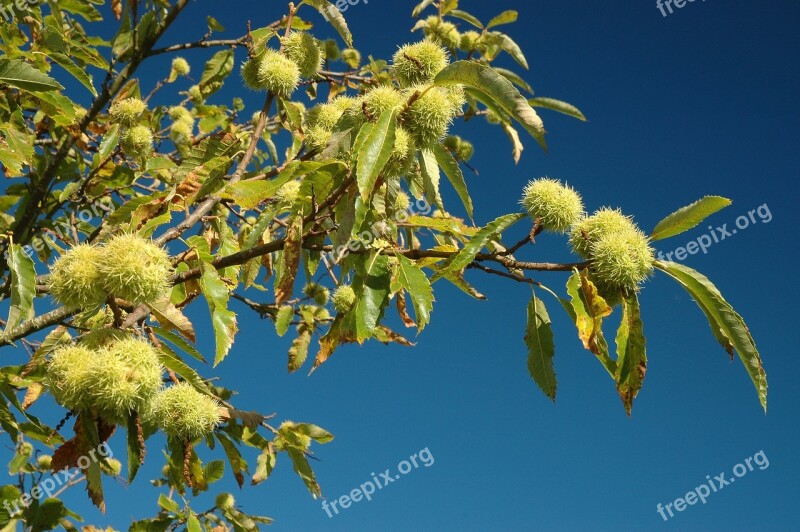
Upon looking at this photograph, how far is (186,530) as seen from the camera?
313cm

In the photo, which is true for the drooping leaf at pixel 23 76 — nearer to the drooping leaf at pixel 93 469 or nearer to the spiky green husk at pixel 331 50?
the drooping leaf at pixel 93 469

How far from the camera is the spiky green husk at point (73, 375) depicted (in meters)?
1.73

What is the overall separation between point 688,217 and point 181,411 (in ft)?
5.48

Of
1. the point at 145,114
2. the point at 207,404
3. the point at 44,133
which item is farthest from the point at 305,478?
the point at 44,133

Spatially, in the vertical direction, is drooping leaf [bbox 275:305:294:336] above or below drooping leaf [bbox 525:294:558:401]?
above

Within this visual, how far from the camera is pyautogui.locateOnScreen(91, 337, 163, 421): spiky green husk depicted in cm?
171

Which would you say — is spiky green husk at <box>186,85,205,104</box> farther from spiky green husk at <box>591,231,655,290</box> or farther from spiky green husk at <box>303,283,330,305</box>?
spiky green husk at <box>591,231,655,290</box>

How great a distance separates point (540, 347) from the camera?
2.07 m

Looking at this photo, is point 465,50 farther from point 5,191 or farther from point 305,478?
point 5,191

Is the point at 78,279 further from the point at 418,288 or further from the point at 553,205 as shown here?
the point at 553,205

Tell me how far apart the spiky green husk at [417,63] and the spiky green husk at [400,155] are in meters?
0.42

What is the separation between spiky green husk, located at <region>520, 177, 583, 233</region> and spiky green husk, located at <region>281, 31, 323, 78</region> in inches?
46.8

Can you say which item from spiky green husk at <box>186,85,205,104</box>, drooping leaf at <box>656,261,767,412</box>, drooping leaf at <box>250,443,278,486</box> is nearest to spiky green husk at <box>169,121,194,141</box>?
spiky green husk at <box>186,85,205,104</box>

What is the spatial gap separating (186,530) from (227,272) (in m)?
1.35
